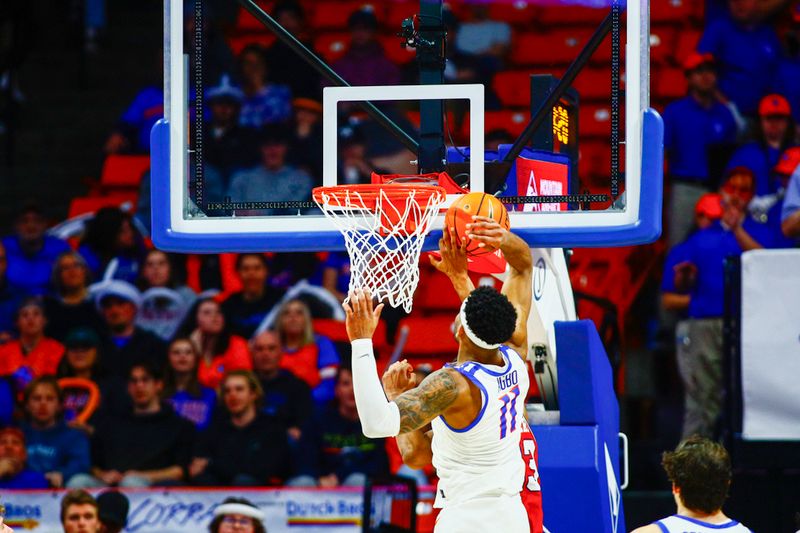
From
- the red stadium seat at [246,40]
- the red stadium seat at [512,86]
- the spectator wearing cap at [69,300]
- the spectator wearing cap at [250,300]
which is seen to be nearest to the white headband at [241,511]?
the spectator wearing cap at [250,300]

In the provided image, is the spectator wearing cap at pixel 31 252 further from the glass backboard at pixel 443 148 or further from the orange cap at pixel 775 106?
the orange cap at pixel 775 106

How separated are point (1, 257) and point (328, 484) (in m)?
3.22

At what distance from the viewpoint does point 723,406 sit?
8836mm

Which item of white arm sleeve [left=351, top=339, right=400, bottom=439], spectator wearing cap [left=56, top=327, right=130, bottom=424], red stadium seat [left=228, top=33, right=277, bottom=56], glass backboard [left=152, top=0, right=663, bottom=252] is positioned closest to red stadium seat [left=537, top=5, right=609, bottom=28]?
red stadium seat [left=228, top=33, right=277, bottom=56]

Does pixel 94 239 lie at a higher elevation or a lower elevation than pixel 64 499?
higher

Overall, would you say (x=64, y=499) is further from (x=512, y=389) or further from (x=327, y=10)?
(x=327, y=10)

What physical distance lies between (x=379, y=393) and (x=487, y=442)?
552 millimetres

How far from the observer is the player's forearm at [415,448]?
602 centimetres

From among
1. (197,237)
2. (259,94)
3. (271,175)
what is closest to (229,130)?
(259,94)

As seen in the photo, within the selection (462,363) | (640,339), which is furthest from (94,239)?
(462,363)

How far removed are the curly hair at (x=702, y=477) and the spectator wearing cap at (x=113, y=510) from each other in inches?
149

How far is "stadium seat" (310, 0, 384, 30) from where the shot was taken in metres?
12.4

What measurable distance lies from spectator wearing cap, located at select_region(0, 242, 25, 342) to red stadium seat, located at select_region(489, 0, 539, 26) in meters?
4.28

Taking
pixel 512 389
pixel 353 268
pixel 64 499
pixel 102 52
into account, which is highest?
pixel 102 52
